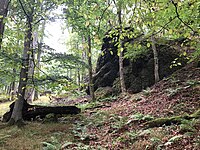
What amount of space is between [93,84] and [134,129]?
4.04m

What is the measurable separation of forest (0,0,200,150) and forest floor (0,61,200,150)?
0.03m

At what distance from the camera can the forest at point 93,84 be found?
4.64 m

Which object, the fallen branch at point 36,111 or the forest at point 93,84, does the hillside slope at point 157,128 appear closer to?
the forest at point 93,84

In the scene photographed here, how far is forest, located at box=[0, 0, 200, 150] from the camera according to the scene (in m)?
4.64

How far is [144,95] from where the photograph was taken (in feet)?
43.8

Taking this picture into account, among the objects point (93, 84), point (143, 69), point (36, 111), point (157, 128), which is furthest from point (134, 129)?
point (143, 69)

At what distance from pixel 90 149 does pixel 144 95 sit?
7.35 meters

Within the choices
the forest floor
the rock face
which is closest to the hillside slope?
the forest floor

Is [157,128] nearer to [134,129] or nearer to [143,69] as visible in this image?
[134,129]

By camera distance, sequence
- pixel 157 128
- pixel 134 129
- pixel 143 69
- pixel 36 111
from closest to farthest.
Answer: pixel 157 128, pixel 134 129, pixel 36 111, pixel 143 69

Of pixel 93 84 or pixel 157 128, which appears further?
pixel 93 84

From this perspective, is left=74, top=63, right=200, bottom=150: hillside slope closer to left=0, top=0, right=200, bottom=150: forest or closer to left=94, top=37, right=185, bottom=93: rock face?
left=0, top=0, right=200, bottom=150: forest

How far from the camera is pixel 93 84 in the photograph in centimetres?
1127

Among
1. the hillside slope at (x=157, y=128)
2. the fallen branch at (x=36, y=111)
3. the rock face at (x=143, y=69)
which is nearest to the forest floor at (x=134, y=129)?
the hillside slope at (x=157, y=128)
